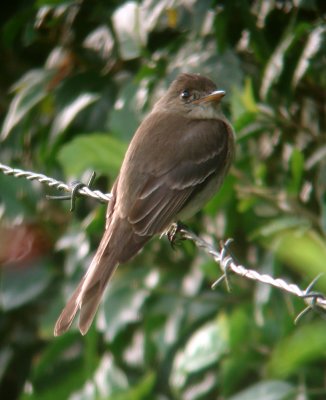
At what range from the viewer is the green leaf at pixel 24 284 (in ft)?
17.0

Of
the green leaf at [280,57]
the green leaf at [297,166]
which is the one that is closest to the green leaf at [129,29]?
the green leaf at [280,57]

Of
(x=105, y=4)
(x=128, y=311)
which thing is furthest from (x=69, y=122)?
(x=128, y=311)

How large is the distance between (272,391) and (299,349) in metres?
1.41

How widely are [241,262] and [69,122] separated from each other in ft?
3.45

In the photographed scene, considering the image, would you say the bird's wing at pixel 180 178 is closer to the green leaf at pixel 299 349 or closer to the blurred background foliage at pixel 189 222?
the blurred background foliage at pixel 189 222

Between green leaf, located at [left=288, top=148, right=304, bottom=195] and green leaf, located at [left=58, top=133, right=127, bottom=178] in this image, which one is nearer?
green leaf, located at [left=288, top=148, right=304, bottom=195]

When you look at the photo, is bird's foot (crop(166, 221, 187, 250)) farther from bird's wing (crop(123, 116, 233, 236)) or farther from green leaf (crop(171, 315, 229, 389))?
green leaf (crop(171, 315, 229, 389))

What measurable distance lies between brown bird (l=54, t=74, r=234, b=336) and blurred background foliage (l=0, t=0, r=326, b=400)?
9 cm

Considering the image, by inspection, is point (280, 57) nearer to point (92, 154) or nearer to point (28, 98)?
point (92, 154)

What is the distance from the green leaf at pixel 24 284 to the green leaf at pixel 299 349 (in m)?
1.60

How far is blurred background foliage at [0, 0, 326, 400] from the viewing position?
13.0 feet

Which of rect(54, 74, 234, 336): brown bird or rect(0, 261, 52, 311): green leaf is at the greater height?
rect(54, 74, 234, 336): brown bird

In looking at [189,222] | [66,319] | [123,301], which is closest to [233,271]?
[66,319]

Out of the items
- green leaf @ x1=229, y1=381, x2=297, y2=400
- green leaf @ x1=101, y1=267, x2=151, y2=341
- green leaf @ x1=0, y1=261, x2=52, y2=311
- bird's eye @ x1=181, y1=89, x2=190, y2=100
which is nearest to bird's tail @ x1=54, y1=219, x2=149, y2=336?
green leaf @ x1=101, y1=267, x2=151, y2=341
